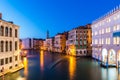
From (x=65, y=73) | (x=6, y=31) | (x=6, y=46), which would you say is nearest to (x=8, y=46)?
(x=6, y=46)

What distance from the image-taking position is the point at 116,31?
5028 centimetres

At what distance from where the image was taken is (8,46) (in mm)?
40219

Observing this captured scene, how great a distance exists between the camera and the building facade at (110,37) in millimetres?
49594

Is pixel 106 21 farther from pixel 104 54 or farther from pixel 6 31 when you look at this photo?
pixel 6 31

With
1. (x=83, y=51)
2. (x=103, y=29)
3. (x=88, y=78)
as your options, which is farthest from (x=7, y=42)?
(x=83, y=51)

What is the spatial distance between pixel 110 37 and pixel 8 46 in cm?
2864

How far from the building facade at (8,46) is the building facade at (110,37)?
2176 cm

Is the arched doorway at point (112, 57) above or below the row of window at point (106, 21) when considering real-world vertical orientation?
below

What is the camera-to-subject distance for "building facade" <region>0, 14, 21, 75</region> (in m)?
36.8

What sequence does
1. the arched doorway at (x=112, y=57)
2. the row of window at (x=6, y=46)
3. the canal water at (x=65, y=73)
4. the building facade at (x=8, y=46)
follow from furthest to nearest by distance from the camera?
the arched doorway at (x=112, y=57)
the row of window at (x=6, y=46)
the building facade at (x=8, y=46)
the canal water at (x=65, y=73)

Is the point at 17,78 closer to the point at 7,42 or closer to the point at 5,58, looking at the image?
the point at 5,58

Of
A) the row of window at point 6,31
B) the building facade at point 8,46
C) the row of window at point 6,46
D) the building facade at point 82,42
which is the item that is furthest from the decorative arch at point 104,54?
the building facade at point 82,42

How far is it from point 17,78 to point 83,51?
6064 cm

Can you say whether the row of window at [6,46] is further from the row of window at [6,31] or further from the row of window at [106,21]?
the row of window at [106,21]
